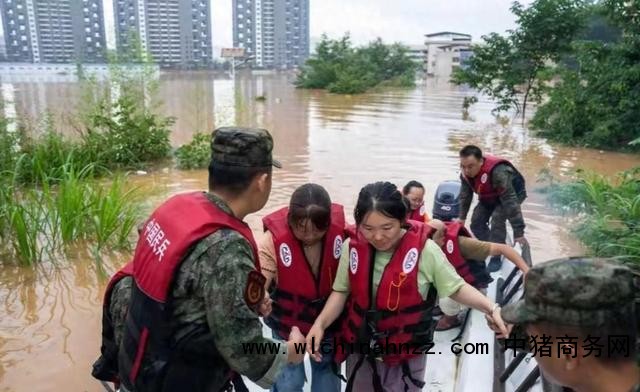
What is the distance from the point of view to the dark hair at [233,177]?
1.24 metres

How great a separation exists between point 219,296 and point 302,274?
2.22 ft

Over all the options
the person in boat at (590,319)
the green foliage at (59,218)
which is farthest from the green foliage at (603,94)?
the person in boat at (590,319)

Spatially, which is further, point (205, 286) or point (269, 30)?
point (269, 30)

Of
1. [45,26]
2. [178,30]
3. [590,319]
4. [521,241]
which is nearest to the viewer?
[590,319]

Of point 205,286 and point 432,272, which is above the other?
point 205,286

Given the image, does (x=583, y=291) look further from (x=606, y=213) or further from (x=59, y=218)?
(x=606, y=213)

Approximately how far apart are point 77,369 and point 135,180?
17.1 feet

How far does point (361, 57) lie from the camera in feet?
113

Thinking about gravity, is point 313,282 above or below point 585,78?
below

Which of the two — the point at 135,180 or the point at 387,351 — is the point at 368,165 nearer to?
the point at 135,180

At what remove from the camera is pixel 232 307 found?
1120mm

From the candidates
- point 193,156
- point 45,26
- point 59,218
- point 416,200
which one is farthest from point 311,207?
point 45,26

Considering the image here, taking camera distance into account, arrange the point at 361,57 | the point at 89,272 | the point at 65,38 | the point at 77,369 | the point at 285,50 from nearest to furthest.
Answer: the point at 77,369 → the point at 89,272 → the point at 65,38 → the point at 361,57 → the point at 285,50

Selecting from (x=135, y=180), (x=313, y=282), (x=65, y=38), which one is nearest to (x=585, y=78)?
(x=135, y=180)
